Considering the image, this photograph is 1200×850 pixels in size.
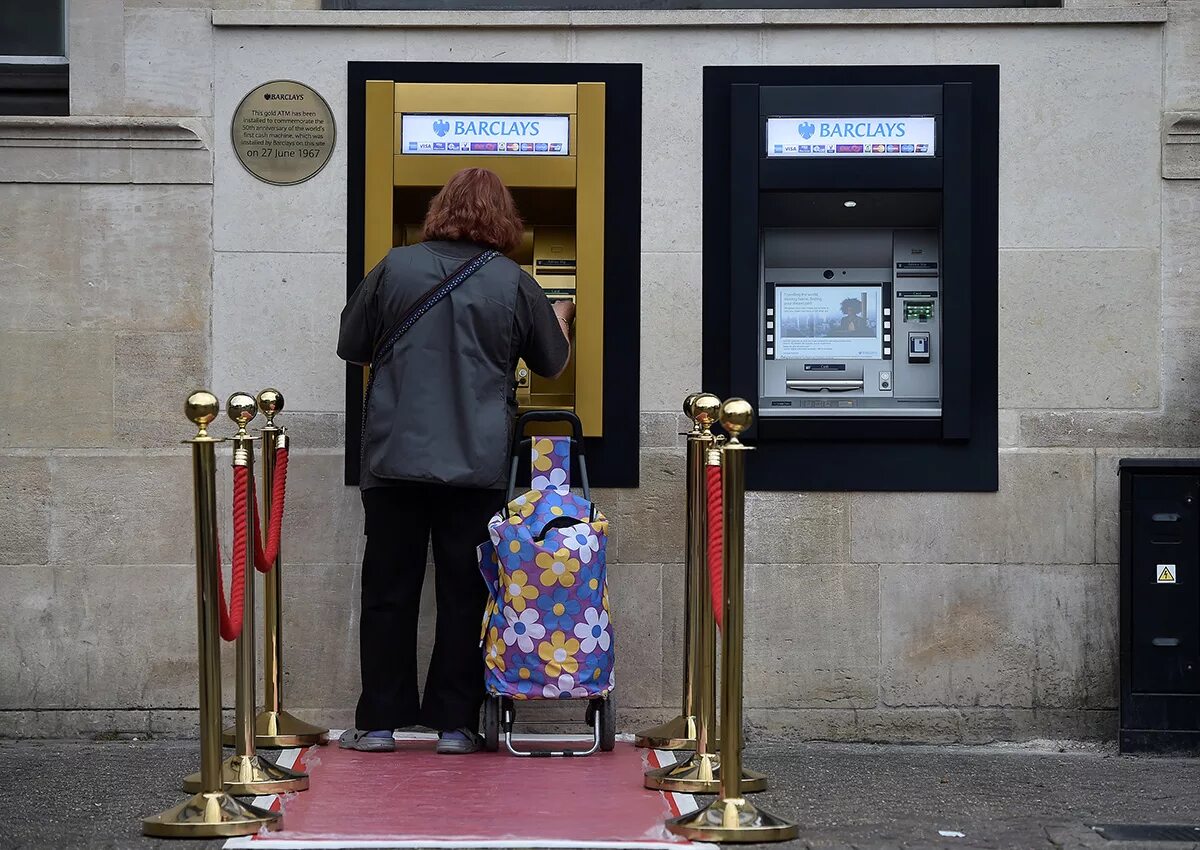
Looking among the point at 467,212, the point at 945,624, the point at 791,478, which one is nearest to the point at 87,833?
the point at 467,212

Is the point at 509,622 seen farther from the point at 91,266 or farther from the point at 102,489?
the point at 91,266

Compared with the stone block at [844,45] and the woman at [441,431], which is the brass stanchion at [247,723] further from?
the stone block at [844,45]

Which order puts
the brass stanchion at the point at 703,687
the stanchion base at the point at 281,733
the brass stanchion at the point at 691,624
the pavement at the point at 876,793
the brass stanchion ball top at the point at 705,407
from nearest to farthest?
1. the pavement at the point at 876,793
2. the brass stanchion ball top at the point at 705,407
3. the brass stanchion at the point at 703,687
4. the brass stanchion at the point at 691,624
5. the stanchion base at the point at 281,733

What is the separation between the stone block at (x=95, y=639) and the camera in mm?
6113

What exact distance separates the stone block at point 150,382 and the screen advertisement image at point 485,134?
1.20 metres

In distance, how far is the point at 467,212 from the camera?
18.2 ft

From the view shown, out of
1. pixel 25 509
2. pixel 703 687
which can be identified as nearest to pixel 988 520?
pixel 703 687

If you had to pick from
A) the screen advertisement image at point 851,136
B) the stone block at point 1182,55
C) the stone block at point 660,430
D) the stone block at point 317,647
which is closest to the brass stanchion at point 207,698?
the stone block at point 317,647

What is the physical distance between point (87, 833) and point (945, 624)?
333 centimetres

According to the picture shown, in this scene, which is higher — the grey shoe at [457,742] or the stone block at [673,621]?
the stone block at [673,621]

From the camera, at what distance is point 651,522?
242 inches

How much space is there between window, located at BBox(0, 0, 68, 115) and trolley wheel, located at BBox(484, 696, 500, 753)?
9.64 feet

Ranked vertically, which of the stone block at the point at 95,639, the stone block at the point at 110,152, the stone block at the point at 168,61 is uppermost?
the stone block at the point at 168,61

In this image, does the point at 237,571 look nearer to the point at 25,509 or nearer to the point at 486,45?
the point at 25,509
